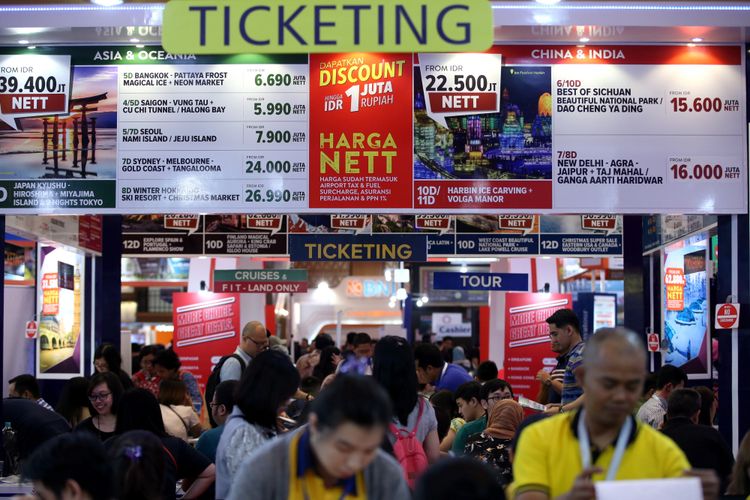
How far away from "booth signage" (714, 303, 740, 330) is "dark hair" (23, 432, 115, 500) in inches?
203

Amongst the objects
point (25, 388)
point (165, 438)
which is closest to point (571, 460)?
point (165, 438)

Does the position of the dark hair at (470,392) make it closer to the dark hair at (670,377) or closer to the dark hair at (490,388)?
the dark hair at (490,388)

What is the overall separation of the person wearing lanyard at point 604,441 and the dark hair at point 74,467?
3.78 feet

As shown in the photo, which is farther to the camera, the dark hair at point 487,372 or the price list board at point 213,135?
the dark hair at point 487,372

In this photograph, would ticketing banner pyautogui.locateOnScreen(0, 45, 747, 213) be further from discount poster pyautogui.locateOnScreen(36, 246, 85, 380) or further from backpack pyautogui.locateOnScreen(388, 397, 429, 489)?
discount poster pyautogui.locateOnScreen(36, 246, 85, 380)

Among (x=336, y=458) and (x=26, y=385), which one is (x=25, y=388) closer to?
(x=26, y=385)

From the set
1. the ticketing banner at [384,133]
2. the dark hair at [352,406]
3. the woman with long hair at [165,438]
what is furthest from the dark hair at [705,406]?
the dark hair at [352,406]

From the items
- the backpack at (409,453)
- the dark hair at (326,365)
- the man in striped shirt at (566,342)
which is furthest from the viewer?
the dark hair at (326,365)

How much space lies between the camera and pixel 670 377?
812 centimetres

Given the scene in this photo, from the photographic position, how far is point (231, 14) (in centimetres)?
429

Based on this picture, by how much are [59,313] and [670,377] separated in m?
8.28

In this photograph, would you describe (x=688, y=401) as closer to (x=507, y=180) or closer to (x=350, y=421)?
(x=507, y=180)

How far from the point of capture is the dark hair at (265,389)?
411 centimetres

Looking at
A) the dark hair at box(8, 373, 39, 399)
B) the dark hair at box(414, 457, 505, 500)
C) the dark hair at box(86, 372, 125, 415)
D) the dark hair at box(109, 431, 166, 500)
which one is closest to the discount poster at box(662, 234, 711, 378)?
the dark hair at box(8, 373, 39, 399)
